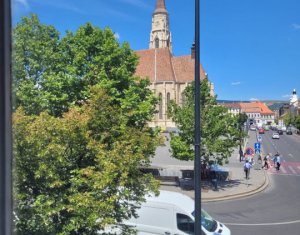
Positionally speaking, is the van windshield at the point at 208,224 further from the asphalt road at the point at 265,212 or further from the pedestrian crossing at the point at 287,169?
the pedestrian crossing at the point at 287,169

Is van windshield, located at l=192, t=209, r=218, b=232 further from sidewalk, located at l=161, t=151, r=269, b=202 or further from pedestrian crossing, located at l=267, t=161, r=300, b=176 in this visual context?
pedestrian crossing, located at l=267, t=161, r=300, b=176

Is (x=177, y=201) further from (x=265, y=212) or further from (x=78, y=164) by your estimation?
(x=265, y=212)

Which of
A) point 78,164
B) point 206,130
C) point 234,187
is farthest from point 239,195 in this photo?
point 78,164

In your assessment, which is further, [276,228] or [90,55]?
[90,55]

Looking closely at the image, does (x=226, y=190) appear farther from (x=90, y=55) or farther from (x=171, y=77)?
(x=171, y=77)

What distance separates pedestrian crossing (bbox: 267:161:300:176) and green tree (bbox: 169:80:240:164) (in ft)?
20.2

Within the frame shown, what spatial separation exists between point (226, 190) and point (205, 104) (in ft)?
10.0

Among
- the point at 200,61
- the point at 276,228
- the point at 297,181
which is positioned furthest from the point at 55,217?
the point at 297,181

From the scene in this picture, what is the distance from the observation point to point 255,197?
40.0ft

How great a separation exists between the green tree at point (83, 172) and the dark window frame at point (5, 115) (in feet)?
4.40

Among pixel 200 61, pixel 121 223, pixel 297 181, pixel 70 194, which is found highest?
pixel 200 61

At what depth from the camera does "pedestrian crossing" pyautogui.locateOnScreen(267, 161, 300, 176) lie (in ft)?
59.8

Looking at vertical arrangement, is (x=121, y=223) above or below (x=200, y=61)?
below

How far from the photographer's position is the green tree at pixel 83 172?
3000 mm
